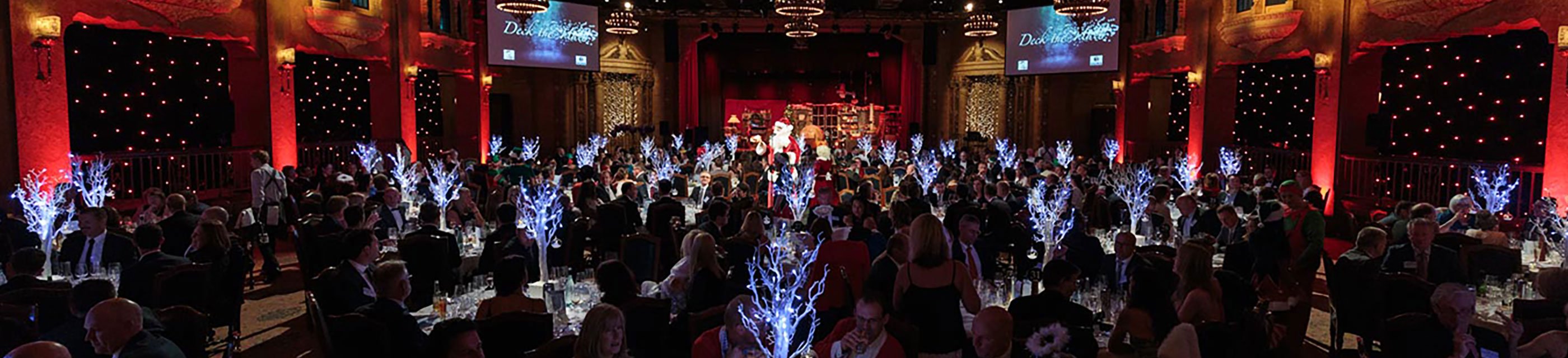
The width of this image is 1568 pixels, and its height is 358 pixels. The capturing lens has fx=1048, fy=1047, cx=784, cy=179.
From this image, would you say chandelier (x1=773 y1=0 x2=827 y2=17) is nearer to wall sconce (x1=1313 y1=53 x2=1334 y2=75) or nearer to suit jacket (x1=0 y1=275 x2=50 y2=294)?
wall sconce (x1=1313 y1=53 x2=1334 y2=75)

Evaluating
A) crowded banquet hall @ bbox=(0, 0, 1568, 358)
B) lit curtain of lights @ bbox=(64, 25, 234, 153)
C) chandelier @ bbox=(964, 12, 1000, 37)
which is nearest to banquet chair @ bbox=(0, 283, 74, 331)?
crowded banquet hall @ bbox=(0, 0, 1568, 358)

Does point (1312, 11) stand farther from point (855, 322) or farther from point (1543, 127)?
point (855, 322)

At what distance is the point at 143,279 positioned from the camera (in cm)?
544

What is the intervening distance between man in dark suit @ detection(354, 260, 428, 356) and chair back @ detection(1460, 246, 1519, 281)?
222 inches

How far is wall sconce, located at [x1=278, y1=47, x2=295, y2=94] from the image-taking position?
44.1 feet

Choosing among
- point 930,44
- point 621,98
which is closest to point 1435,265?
point 930,44

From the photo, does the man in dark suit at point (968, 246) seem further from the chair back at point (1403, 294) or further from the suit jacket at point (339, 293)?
the suit jacket at point (339, 293)

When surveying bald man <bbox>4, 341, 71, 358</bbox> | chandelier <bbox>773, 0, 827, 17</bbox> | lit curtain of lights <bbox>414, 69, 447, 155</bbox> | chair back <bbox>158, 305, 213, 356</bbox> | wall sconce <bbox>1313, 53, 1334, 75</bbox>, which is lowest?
chair back <bbox>158, 305, 213, 356</bbox>

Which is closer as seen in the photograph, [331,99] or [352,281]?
[352,281]

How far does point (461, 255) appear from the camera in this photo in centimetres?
725

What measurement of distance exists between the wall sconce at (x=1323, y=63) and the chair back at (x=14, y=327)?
13126mm

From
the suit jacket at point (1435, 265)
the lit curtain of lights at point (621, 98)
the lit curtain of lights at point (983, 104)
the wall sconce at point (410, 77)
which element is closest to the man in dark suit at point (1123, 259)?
the suit jacket at point (1435, 265)

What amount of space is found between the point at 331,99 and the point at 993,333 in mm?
16757

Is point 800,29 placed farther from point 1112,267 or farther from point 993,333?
point 993,333
